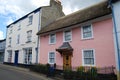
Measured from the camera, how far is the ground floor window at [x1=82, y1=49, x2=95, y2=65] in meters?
14.3

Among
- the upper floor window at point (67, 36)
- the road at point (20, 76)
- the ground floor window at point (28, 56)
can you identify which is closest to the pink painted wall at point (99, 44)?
the upper floor window at point (67, 36)

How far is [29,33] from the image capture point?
24562 mm

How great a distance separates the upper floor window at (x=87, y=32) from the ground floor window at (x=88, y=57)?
154 cm

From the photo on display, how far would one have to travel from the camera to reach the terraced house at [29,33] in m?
22.9

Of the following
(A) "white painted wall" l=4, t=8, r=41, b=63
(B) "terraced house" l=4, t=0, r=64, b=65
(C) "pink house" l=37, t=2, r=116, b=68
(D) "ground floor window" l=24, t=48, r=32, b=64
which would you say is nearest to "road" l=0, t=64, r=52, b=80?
(C) "pink house" l=37, t=2, r=116, b=68

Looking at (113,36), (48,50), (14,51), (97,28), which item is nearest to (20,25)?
(14,51)

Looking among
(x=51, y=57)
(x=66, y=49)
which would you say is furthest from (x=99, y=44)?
(x=51, y=57)

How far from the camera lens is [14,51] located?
28000mm

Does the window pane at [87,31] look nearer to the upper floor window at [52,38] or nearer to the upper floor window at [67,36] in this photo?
the upper floor window at [67,36]

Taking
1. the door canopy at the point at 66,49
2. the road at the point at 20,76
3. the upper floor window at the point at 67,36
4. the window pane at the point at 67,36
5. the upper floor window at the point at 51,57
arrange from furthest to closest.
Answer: the upper floor window at the point at 51,57
the window pane at the point at 67,36
the upper floor window at the point at 67,36
the door canopy at the point at 66,49
the road at the point at 20,76

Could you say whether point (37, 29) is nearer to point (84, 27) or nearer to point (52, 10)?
point (52, 10)

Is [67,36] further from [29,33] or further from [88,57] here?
[29,33]

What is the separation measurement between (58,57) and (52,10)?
10069mm

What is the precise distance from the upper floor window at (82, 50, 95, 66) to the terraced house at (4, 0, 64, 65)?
29.5ft
